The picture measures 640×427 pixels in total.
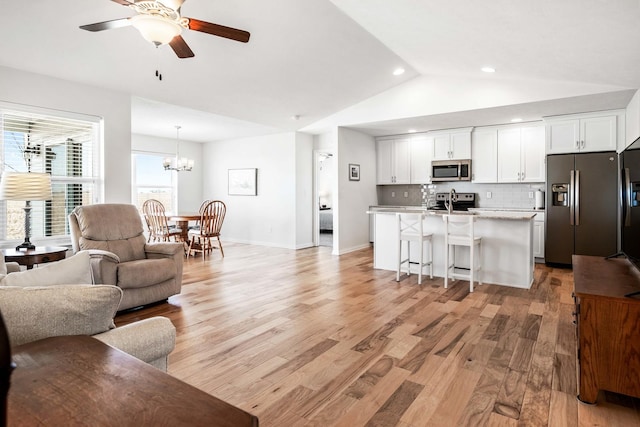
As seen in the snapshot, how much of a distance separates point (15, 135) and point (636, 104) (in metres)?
6.95

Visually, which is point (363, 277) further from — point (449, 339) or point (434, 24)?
point (434, 24)

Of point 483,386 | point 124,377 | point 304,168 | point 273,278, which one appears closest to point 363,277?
point 273,278

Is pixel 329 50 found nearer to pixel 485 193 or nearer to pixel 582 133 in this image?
pixel 582 133

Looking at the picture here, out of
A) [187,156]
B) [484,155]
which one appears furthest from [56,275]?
[187,156]

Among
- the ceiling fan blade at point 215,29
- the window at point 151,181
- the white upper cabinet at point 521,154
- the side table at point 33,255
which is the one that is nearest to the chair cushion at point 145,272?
the side table at point 33,255

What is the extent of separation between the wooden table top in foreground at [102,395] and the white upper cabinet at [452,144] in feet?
21.9

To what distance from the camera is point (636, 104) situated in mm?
4434

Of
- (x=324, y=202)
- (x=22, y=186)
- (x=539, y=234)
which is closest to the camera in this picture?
(x=22, y=186)

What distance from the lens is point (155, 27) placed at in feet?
7.68

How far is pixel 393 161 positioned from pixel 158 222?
4638 millimetres

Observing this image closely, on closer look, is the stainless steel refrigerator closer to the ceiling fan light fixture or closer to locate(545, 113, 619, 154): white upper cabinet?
locate(545, 113, 619, 154): white upper cabinet

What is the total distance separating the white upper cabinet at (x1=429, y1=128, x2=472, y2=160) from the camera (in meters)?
6.76

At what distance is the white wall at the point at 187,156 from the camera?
822cm

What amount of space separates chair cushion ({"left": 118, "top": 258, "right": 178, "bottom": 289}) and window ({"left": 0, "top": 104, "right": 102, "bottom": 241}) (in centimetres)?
144
